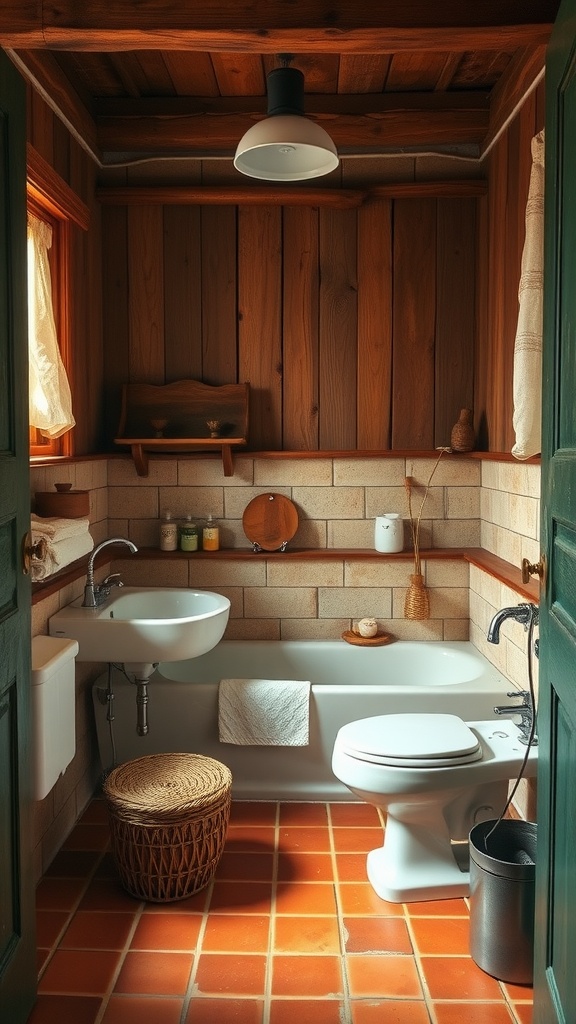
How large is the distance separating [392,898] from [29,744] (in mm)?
1292

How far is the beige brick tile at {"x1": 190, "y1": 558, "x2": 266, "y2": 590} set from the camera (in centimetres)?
383

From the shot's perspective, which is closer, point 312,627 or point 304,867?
point 304,867

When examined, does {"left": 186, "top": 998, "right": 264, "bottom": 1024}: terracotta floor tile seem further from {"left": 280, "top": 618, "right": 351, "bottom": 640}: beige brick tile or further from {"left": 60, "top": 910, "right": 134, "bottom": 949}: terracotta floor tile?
{"left": 280, "top": 618, "right": 351, "bottom": 640}: beige brick tile

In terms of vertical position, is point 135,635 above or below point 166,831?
above

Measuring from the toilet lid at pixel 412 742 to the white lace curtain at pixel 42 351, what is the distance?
151 centimetres

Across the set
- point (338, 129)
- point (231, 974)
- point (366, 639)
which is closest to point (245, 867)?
point (231, 974)

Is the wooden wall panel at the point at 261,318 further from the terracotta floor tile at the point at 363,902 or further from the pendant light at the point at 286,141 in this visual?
the terracotta floor tile at the point at 363,902

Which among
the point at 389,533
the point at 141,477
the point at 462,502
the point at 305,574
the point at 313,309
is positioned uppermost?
the point at 313,309

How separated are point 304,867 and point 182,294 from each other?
251cm

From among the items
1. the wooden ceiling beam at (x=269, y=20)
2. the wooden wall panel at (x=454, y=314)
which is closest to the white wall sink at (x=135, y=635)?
the wooden wall panel at (x=454, y=314)

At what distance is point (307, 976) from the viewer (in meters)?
2.22

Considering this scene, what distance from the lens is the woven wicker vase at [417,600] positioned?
3738 mm

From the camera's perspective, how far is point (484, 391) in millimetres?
3736

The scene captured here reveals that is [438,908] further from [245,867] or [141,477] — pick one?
[141,477]
